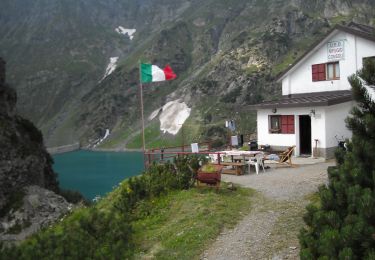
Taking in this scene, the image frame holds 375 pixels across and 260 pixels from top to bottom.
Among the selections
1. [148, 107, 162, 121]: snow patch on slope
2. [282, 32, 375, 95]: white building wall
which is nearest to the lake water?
[148, 107, 162, 121]: snow patch on slope

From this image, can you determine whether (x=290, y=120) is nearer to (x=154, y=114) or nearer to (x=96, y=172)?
(x=96, y=172)

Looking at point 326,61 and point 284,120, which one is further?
point 326,61

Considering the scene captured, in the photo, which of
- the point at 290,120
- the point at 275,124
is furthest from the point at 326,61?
the point at 275,124

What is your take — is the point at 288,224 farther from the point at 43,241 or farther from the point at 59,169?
the point at 59,169

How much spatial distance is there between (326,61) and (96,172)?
57.2 metres

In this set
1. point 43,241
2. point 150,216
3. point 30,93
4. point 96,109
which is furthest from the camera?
point 30,93

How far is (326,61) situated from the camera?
28375mm

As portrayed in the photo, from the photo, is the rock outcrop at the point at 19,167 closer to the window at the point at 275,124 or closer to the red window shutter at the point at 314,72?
the window at the point at 275,124

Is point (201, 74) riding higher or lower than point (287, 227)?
higher

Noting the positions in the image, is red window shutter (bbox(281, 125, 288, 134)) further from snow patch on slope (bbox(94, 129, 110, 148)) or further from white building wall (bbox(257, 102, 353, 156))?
snow patch on slope (bbox(94, 129, 110, 148))

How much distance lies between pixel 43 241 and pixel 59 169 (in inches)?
3396

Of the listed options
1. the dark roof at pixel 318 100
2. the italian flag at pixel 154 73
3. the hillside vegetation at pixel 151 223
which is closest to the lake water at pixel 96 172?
the dark roof at pixel 318 100

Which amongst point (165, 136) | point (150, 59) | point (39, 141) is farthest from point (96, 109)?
point (39, 141)

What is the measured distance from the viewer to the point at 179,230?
12.4 meters
